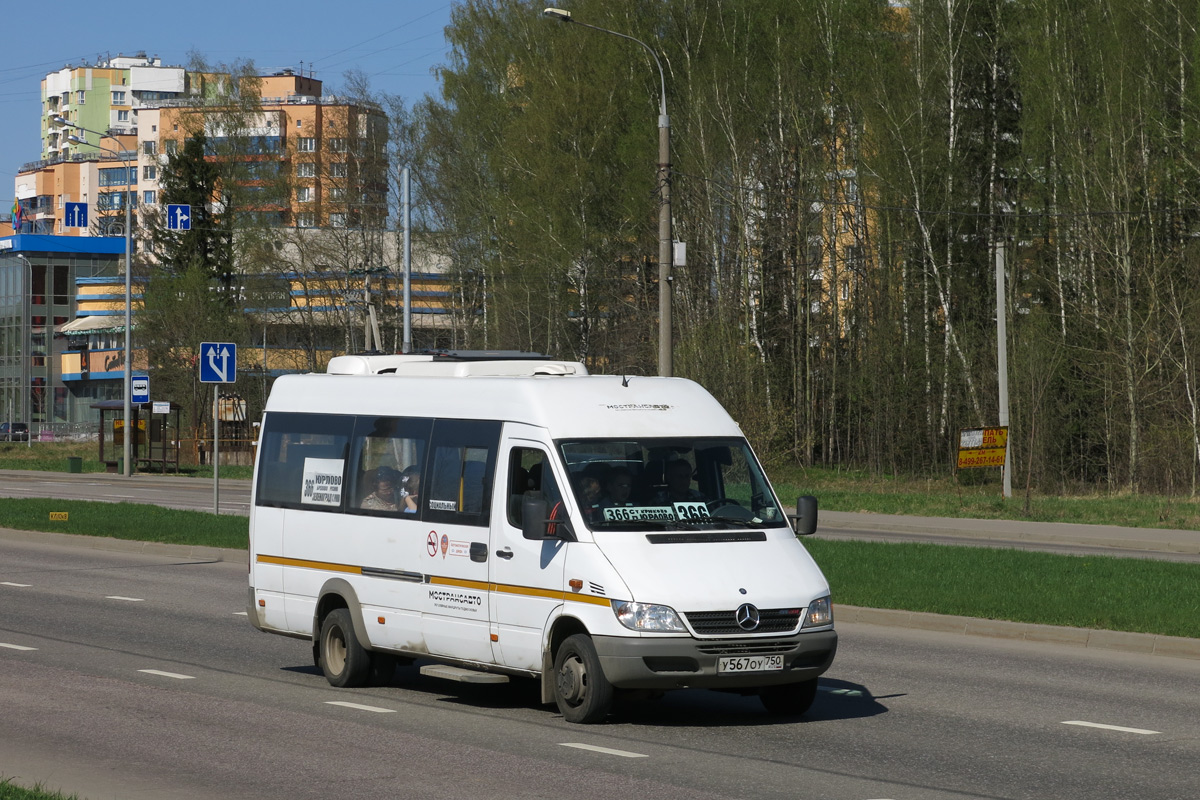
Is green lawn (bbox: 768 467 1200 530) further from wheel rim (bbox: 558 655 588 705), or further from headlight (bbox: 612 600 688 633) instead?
headlight (bbox: 612 600 688 633)

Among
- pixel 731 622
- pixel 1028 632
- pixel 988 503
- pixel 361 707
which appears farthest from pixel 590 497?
pixel 988 503

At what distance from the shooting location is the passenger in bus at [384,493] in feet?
37.9

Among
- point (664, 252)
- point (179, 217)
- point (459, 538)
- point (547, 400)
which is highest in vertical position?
point (179, 217)

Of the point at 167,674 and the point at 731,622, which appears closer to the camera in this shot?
the point at 731,622

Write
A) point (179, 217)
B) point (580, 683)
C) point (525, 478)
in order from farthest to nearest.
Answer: point (179, 217) < point (525, 478) < point (580, 683)

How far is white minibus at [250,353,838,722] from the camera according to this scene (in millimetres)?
9578

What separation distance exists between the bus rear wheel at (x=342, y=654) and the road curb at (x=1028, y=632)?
6054 millimetres

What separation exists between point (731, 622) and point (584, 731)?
3.78 ft

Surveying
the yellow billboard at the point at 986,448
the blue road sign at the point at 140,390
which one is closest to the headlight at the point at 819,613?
the yellow billboard at the point at 986,448

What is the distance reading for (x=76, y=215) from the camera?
404 ft

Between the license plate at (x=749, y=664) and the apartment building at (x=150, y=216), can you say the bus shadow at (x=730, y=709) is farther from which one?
the apartment building at (x=150, y=216)

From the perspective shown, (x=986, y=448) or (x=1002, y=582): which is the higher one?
(x=986, y=448)

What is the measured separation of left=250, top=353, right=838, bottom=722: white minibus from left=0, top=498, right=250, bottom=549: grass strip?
34.7 ft

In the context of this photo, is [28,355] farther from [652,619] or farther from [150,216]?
[652,619]
